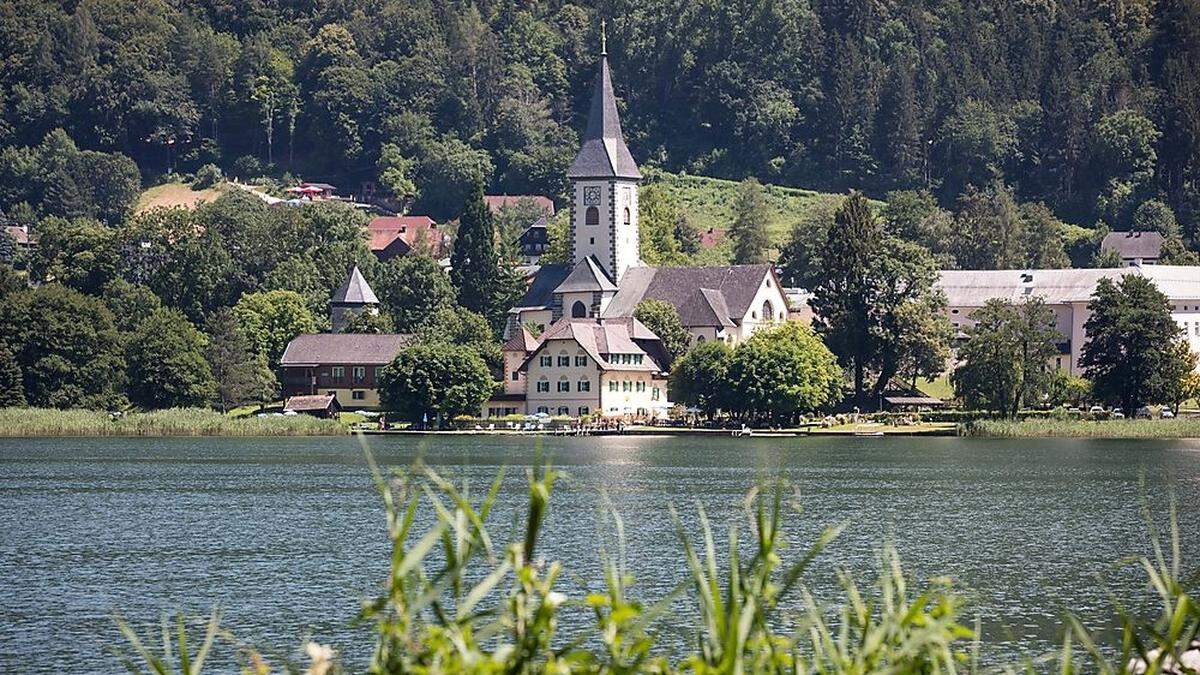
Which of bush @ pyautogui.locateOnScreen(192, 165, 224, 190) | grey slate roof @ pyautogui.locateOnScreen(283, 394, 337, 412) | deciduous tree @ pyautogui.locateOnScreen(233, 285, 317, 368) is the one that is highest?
bush @ pyautogui.locateOnScreen(192, 165, 224, 190)

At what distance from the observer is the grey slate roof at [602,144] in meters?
113

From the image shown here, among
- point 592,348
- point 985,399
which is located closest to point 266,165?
point 592,348

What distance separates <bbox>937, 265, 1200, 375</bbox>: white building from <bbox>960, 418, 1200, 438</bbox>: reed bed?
2167 cm

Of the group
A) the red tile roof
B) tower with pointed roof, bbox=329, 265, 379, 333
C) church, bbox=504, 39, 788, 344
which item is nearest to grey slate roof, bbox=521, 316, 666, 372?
church, bbox=504, 39, 788, 344

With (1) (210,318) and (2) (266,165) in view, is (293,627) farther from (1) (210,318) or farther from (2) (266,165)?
(2) (266,165)

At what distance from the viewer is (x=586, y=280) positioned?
110938mm

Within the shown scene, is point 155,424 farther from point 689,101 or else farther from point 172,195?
point 689,101

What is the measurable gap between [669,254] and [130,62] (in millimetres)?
80027

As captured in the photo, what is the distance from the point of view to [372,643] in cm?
2634

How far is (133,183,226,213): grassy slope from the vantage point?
176m

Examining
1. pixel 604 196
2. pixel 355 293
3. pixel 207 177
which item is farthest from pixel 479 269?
pixel 207 177

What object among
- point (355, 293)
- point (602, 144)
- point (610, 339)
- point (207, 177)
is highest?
point (207, 177)

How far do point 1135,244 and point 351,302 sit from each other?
56103 mm

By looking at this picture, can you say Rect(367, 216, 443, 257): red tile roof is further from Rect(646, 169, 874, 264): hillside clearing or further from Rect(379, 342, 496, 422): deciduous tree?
Rect(379, 342, 496, 422): deciduous tree
